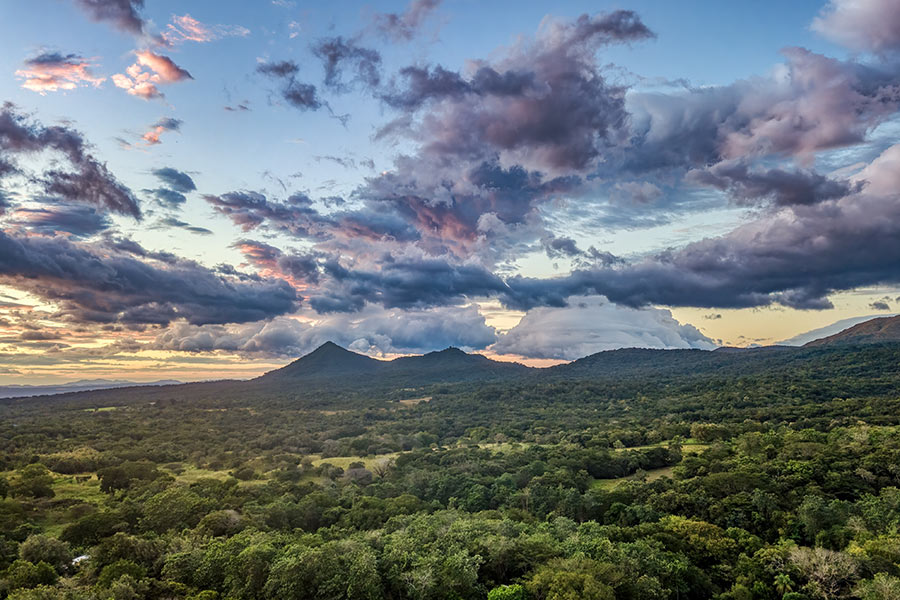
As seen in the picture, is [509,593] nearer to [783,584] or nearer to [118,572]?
[783,584]

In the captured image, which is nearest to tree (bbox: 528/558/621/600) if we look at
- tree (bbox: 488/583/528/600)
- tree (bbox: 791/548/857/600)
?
tree (bbox: 488/583/528/600)

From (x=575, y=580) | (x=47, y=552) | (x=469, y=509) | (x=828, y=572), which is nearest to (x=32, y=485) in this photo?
(x=47, y=552)

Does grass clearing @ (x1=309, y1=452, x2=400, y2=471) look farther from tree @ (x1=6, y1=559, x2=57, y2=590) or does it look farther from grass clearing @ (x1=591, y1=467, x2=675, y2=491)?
tree @ (x1=6, y1=559, x2=57, y2=590)

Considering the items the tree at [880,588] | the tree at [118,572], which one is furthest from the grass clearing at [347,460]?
the tree at [880,588]

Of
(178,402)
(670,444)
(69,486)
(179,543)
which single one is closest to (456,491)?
(179,543)

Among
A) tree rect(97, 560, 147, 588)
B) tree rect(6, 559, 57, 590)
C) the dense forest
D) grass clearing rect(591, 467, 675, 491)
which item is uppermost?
tree rect(6, 559, 57, 590)

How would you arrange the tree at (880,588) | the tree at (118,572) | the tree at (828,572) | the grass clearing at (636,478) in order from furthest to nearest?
the grass clearing at (636,478) → the tree at (118,572) → the tree at (828,572) → the tree at (880,588)

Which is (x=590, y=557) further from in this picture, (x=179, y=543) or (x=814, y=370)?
(x=814, y=370)

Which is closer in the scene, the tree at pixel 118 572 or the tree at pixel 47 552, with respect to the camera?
the tree at pixel 118 572

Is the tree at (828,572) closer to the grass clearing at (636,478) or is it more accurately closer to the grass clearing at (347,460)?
the grass clearing at (636,478)

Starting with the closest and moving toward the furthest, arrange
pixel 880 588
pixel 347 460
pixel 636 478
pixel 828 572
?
pixel 880 588
pixel 828 572
pixel 636 478
pixel 347 460
